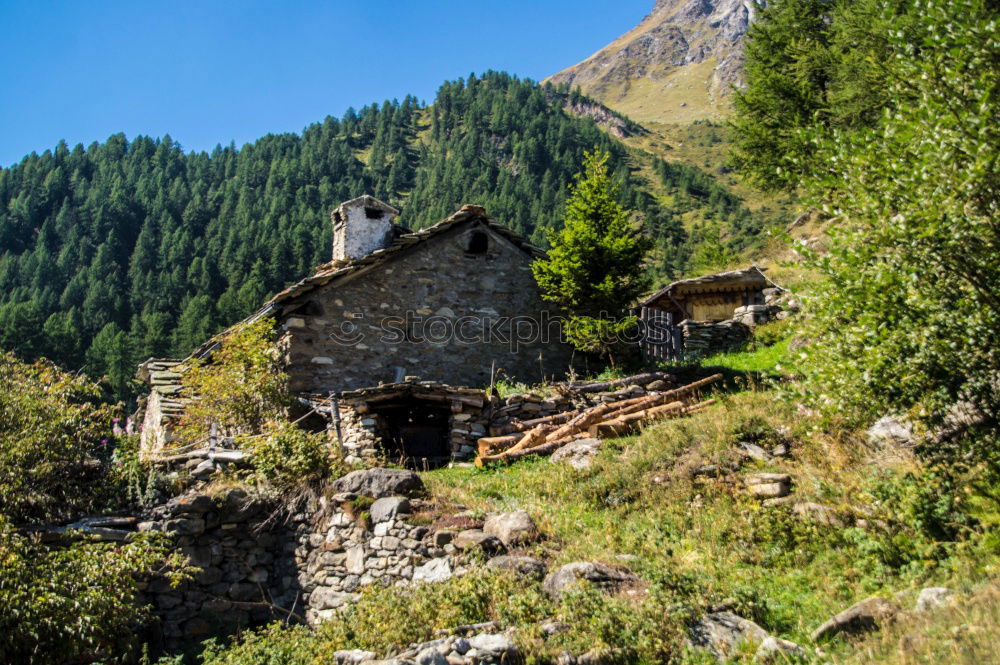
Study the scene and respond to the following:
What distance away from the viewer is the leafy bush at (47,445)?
938cm

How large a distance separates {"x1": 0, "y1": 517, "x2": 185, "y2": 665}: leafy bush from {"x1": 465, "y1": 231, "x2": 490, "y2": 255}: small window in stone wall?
10.8 metres

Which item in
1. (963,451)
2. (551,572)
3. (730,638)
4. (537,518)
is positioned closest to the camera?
(730,638)

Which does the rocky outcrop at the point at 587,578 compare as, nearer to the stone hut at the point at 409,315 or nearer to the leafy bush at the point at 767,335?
the stone hut at the point at 409,315

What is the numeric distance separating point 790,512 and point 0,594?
9032 millimetres

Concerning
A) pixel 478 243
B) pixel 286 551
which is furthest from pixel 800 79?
pixel 286 551

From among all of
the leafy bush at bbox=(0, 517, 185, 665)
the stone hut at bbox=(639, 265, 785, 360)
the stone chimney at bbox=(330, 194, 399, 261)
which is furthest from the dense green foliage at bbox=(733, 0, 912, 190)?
the leafy bush at bbox=(0, 517, 185, 665)

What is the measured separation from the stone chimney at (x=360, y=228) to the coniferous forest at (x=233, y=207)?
33191 millimetres

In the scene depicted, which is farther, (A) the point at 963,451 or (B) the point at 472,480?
(B) the point at 472,480

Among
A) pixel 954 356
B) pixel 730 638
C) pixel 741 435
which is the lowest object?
pixel 730 638

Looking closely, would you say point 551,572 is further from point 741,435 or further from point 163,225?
point 163,225

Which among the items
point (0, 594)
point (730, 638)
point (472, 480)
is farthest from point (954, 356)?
point (0, 594)

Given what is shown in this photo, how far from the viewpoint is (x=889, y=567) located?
659cm

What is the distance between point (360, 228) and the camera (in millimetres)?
18000

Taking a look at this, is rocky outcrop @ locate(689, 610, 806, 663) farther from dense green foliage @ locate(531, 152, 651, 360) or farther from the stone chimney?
the stone chimney
